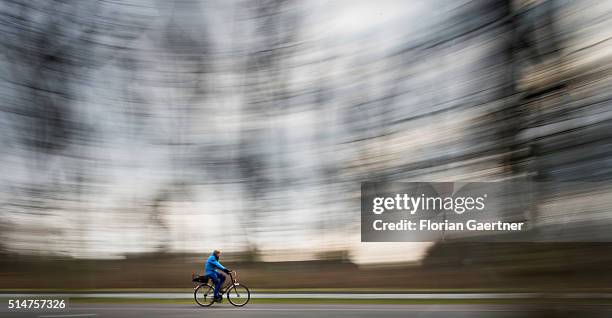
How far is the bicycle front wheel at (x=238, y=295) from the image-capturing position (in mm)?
12336

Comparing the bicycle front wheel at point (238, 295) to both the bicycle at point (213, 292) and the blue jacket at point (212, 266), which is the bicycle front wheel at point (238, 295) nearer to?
the bicycle at point (213, 292)

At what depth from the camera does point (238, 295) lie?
12406mm

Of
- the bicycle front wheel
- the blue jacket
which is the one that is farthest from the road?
the blue jacket

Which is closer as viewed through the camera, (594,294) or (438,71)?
(594,294)

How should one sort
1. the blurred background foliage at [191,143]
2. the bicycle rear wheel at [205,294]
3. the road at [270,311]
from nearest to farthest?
the road at [270,311] < the bicycle rear wheel at [205,294] < the blurred background foliage at [191,143]

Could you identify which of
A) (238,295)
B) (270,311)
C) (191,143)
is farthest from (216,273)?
(191,143)

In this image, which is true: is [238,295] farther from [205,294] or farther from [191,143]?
[191,143]

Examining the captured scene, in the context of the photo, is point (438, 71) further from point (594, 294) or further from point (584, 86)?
point (594, 294)

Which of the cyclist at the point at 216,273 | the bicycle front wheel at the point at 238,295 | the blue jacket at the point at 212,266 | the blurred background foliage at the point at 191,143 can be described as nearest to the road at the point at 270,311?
the bicycle front wheel at the point at 238,295

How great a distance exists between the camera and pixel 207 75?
19.1 m

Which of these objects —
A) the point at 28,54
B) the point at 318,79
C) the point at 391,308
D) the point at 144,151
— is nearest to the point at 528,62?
the point at 391,308

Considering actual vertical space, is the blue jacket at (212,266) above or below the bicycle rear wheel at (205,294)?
above

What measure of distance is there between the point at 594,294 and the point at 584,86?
2915 mm

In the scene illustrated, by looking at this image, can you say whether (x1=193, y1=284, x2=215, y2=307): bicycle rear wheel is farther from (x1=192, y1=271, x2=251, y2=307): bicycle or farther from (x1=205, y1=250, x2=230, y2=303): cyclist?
(x1=205, y1=250, x2=230, y2=303): cyclist
